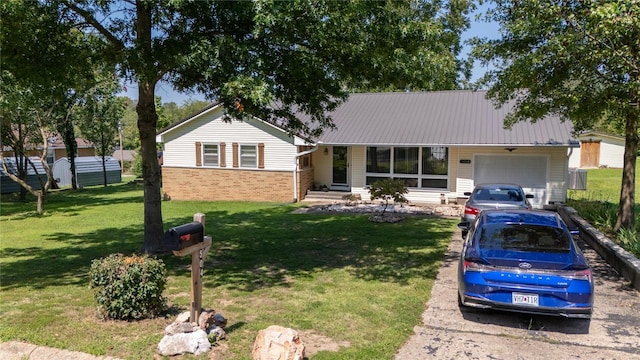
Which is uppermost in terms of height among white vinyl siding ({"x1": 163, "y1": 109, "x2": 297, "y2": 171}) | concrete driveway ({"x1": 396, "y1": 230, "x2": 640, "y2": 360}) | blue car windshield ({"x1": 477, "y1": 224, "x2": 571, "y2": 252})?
white vinyl siding ({"x1": 163, "y1": 109, "x2": 297, "y2": 171})

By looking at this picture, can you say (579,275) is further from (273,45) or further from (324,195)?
(324,195)

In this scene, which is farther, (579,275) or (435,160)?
(435,160)

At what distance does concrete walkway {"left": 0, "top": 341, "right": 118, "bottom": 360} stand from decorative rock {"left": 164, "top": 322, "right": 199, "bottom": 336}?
2.07 ft

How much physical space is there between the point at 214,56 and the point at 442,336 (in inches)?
210

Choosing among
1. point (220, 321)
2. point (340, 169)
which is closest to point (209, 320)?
point (220, 321)

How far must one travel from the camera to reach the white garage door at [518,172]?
1905cm

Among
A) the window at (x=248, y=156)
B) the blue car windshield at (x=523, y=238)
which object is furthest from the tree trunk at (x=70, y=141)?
the blue car windshield at (x=523, y=238)

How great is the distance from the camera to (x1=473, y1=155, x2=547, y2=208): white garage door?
62.5 feet

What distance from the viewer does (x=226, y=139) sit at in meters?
22.2

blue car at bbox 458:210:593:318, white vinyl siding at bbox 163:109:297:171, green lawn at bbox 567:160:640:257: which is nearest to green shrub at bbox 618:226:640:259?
green lawn at bbox 567:160:640:257

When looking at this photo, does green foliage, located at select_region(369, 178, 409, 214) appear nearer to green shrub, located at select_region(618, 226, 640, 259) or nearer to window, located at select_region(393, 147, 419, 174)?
window, located at select_region(393, 147, 419, 174)

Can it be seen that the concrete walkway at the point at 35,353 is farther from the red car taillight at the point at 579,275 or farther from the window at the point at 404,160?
the window at the point at 404,160

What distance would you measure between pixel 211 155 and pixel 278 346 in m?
18.7

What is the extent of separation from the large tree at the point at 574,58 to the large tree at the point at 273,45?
2309 millimetres
